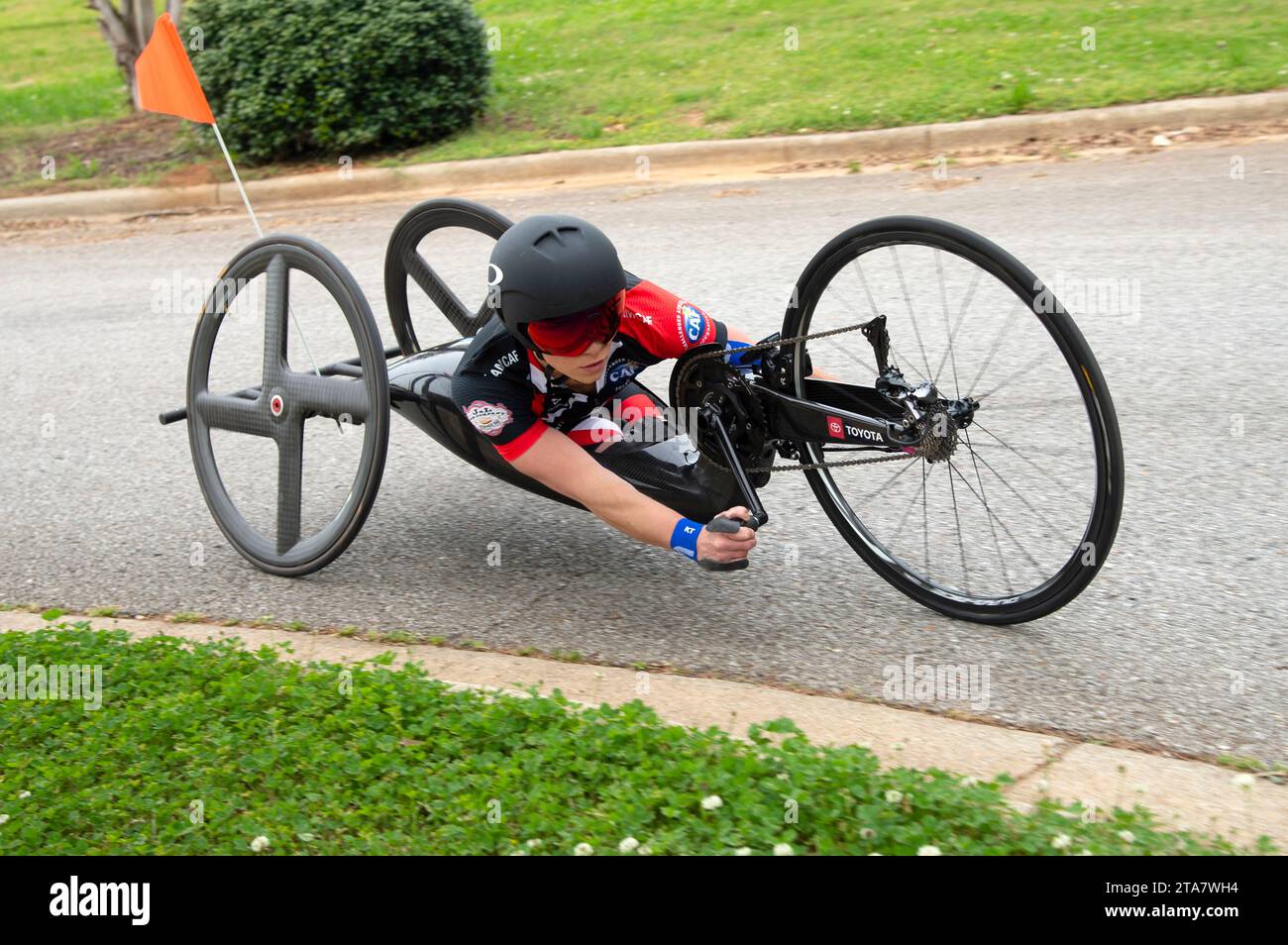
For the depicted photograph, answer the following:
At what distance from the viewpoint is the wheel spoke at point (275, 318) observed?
450 centimetres

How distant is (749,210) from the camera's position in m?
8.40

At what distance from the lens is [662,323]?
391 cm

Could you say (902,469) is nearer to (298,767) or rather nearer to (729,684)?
(729,684)

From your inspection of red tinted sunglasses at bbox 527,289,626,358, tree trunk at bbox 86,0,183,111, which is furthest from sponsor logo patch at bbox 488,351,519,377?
tree trunk at bbox 86,0,183,111

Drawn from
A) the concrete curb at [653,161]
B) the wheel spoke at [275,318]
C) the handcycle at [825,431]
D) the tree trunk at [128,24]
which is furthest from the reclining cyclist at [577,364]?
the tree trunk at [128,24]

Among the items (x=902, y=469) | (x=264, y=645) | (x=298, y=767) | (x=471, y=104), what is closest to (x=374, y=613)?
(x=264, y=645)

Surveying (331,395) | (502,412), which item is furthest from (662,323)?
(331,395)

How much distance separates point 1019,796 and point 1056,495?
1.72 metres

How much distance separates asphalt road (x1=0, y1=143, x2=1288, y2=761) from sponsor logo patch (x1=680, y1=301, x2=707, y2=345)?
2.74 ft

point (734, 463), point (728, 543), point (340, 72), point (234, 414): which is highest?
point (340, 72)

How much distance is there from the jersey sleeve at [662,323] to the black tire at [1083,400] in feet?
0.89

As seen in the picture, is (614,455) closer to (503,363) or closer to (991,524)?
(503,363)

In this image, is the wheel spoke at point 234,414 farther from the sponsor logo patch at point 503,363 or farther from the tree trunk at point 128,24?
the tree trunk at point 128,24

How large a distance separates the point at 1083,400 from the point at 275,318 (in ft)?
→ 8.71
